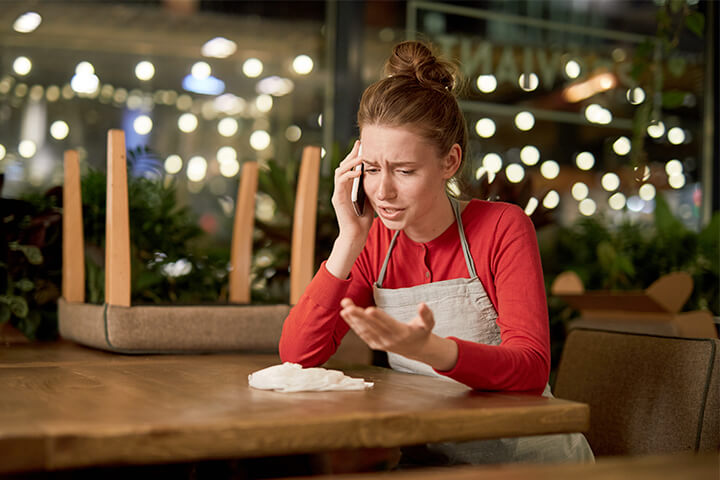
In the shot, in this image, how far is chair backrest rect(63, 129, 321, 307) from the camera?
2107mm

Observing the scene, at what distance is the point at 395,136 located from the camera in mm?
1681

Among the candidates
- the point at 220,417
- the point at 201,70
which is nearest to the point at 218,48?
the point at 201,70

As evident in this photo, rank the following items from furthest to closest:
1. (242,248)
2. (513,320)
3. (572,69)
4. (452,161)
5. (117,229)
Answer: (572,69)
(242,248)
(117,229)
(452,161)
(513,320)

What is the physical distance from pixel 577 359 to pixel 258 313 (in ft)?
2.99

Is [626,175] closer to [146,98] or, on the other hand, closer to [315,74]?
[315,74]

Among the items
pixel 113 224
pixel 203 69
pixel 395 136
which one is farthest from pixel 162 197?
pixel 203 69

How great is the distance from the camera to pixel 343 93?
14.5 feet

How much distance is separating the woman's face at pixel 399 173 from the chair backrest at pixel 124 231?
696 millimetres

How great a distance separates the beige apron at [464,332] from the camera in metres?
1.51

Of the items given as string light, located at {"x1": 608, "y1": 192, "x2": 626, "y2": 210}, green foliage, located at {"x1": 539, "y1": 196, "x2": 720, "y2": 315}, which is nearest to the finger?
green foliage, located at {"x1": 539, "y1": 196, "x2": 720, "y2": 315}

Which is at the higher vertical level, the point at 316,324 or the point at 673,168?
the point at 673,168

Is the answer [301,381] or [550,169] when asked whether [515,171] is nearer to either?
[550,169]

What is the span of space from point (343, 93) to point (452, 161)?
8.89ft

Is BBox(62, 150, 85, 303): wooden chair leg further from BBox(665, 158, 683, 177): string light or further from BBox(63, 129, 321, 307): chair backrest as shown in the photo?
BBox(665, 158, 683, 177): string light
